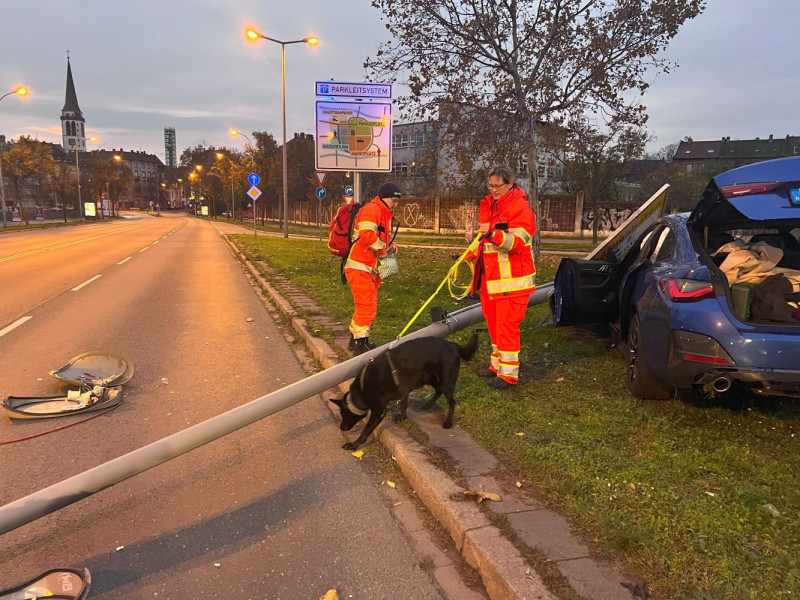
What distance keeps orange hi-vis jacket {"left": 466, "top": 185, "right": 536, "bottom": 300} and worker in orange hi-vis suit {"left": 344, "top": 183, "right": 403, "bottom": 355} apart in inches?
49.9

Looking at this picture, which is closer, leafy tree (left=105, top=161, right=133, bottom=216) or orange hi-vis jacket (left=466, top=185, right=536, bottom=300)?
orange hi-vis jacket (left=466, top=185, right=536, bottom=300)

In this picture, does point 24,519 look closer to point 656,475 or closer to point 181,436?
point 181,436

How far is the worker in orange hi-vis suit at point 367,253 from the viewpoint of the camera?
5.46 metres

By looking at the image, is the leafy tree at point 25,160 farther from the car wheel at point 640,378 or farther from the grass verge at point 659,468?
the car wheel at point 640,378

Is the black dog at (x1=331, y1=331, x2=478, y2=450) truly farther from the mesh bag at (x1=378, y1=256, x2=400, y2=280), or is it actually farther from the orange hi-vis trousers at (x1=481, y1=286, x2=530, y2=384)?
the mesh bag at (x1=378, y1=256, x2=400, y2=280)

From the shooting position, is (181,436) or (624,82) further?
(624,82)

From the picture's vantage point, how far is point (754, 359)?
128 inches

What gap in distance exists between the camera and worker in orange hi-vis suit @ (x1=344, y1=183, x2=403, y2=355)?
17.9ft

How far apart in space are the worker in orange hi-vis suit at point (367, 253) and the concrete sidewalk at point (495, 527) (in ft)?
5.62

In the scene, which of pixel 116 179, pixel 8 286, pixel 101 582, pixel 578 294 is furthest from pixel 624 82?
pixel 116 179

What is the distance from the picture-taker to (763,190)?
3.45 metres

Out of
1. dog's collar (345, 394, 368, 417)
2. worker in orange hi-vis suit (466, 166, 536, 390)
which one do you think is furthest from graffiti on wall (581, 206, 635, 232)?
dog's collar (345, 394, 368, 417)

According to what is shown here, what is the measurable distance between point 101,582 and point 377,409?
1.94 m

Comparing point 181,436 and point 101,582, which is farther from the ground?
point 181,436
